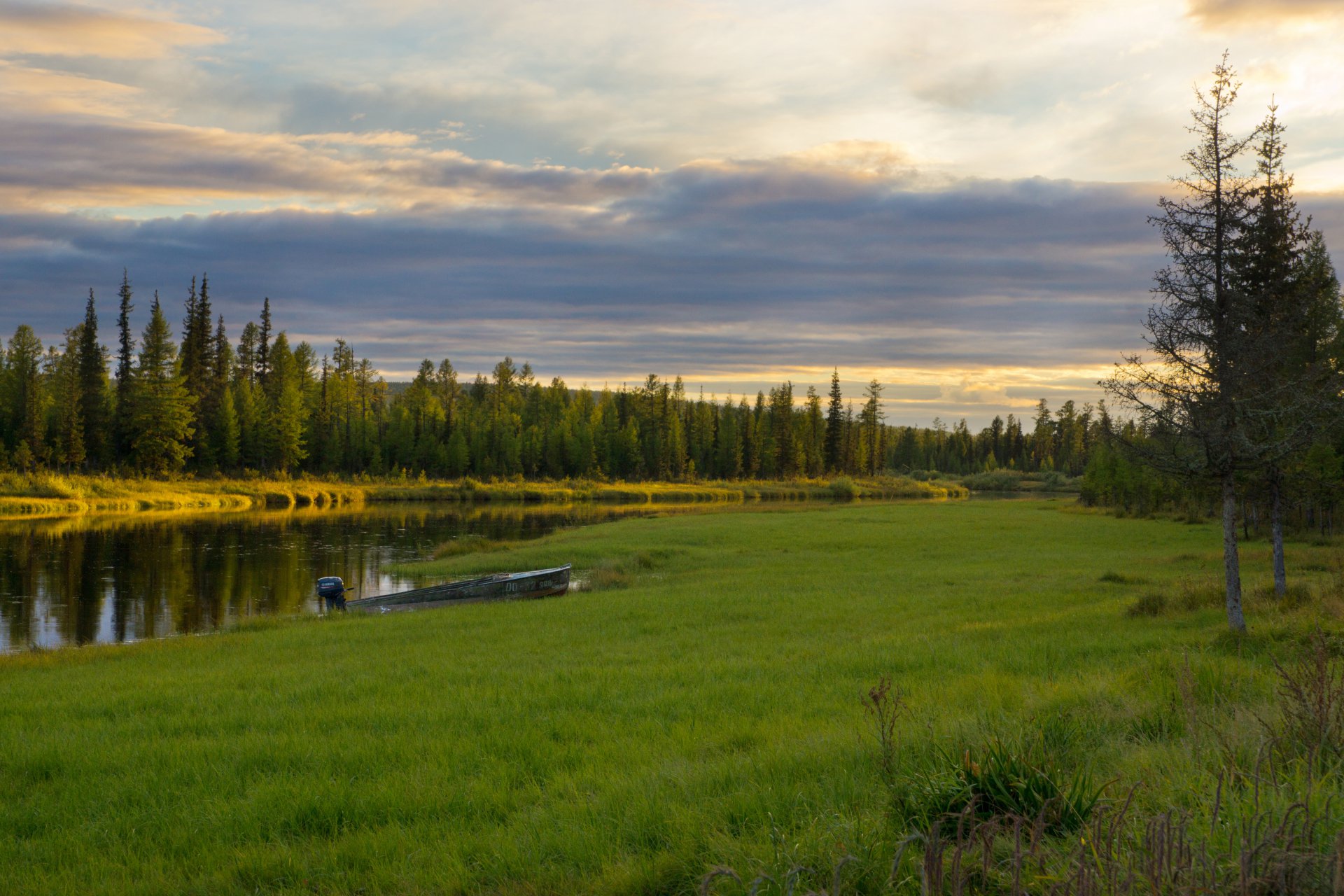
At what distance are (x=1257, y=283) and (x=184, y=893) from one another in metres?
32.4

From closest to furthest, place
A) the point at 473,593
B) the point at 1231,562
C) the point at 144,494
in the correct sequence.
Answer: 1. the point at 1231,562
2. the point at 473,593
3. the point at 144,494

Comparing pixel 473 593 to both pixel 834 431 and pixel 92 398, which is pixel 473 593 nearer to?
pixel 92 398

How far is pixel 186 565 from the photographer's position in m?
34.5

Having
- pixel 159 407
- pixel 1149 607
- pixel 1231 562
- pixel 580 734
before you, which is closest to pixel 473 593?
pixel 580 734

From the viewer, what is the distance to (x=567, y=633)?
17.8m

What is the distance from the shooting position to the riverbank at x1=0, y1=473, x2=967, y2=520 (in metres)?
61.6

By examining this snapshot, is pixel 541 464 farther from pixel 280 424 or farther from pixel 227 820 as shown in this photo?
pixel 227 820

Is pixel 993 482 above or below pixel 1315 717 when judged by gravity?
below

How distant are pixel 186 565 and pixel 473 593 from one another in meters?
16.4

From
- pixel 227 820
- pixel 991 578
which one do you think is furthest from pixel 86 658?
pixel 991 578

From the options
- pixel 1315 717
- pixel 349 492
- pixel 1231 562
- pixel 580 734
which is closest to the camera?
pixel 1315 717

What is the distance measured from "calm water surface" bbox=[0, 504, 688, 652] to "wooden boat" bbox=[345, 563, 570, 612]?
117 inches

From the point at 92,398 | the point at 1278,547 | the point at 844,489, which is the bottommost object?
the point at 844,489

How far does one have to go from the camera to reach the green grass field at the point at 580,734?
6.04 metres
